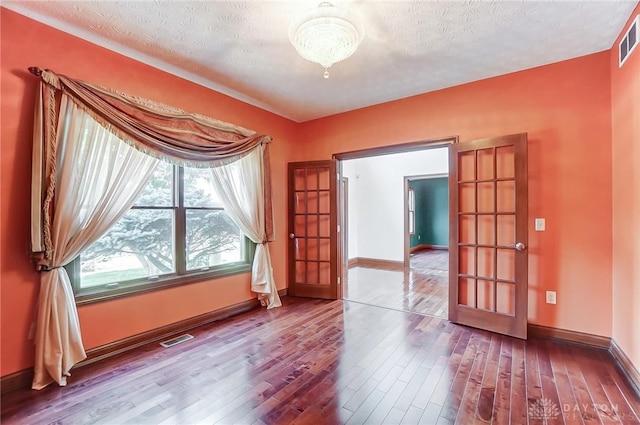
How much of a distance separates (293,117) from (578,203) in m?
3.71

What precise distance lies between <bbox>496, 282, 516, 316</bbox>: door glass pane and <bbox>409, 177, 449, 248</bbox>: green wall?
23.4 ft

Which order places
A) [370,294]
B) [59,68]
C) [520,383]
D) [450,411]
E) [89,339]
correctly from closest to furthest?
[450,411] → [520,383] → [59,68] → [89,339] → [370,294]

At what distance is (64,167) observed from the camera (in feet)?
7.17

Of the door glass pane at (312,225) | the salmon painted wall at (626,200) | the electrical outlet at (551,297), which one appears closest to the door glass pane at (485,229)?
the electrical outlet at (551,297)

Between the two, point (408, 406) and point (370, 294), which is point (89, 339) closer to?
point (408, 406)

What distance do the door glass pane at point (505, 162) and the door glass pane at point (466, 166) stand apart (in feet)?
0.79

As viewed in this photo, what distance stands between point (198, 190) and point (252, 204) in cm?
68

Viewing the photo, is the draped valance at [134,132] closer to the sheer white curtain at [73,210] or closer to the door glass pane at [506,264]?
the sheer white curtain at [73,210]

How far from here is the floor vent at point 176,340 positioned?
108 inches

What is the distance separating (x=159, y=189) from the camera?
2.96m

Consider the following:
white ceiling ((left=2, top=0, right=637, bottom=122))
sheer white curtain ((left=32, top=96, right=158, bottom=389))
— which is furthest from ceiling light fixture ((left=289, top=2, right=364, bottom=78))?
sheer white curtain ((left=32, top=96, right=158, bottom=389))

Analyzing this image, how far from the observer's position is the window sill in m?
2.40

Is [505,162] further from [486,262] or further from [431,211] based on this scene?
[431,211]

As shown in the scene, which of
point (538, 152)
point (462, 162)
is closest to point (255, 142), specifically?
point (462, 162)
